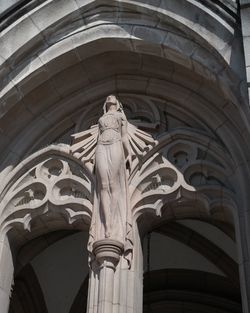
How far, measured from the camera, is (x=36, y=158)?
26.1 ft

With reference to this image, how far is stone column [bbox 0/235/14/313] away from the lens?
24.0ft

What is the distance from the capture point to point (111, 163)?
24.1ft

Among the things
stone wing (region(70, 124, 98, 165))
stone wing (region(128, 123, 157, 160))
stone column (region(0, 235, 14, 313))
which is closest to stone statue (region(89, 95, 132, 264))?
stone wing (region(128, 123, 157, 160))

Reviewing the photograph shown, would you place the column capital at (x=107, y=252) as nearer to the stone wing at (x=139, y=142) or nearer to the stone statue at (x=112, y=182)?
the stone statue at (x=112, y=182)

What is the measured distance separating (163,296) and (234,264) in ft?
4.98

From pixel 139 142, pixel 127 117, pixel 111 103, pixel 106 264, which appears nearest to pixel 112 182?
pixel 139 142

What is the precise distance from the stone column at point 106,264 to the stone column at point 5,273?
119 cm

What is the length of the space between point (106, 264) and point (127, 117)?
2.05 m

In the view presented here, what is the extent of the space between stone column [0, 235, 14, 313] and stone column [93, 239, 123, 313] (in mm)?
1185

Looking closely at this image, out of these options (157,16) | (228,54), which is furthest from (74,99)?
(228,54)

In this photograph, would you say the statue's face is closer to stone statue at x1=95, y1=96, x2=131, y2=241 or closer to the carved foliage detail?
stone statue at x1=95, y1=96, x2=131, y2=241

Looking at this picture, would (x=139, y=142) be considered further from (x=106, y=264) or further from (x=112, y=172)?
(x=106, y=264)

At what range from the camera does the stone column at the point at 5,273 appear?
7305 millimetres

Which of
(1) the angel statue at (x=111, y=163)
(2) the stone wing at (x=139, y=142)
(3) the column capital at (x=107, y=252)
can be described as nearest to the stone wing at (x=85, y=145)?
(1) the angel statue at (x=111, y=163)
